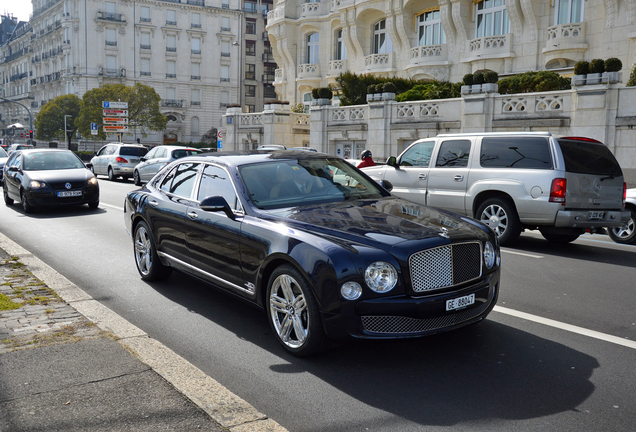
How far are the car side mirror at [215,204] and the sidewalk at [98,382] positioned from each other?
1215 millimetres

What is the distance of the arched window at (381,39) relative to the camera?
39.5 meters

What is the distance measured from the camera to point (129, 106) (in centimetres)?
6519

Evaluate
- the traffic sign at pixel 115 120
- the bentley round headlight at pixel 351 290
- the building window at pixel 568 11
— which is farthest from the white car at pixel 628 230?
the traffic sign at pixel 115 120

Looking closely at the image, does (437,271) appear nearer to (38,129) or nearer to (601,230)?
(601,230)

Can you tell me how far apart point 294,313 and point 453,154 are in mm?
7004

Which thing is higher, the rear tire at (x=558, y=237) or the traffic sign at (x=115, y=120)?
the traffic sign at (x=115, y=120)

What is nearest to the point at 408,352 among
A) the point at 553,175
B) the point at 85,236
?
the point at 553,175

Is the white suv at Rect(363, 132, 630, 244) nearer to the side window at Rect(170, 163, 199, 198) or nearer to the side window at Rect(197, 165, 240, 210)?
the side window at Rect(170, 163, 199, 198)

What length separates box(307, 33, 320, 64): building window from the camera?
151 ft

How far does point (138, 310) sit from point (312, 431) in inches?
127

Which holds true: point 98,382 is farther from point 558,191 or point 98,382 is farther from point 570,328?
point 558,191

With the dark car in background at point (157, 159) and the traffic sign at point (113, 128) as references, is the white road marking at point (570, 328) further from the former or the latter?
the traffic sign at point (113, 128)

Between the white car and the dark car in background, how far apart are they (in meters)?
16.6

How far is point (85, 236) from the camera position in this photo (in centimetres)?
1121
